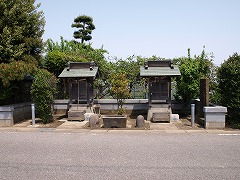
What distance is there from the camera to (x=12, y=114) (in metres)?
12.3

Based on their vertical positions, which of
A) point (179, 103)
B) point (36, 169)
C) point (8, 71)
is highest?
point (8, 71)

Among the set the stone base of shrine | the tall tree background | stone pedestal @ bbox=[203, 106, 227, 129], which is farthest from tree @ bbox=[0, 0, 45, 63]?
stone pedestal @ bbox=[203, 106, 227, 129]

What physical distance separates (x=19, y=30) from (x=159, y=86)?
835 centimetres

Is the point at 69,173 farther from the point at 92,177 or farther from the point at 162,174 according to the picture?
the point at 162,174

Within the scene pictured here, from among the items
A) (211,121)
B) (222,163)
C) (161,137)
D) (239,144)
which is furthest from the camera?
(211,121)

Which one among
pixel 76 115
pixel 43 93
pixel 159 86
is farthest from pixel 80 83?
pixel 159 86

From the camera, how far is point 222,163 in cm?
616

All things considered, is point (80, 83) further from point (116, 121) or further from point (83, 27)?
point (83, 27)

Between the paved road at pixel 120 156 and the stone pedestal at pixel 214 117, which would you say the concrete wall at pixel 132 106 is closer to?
the stone pedestal at pixel 214 117

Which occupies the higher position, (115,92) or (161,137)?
(115,92)

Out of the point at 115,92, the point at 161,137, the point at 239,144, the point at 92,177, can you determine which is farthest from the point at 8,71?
the point at 239,144

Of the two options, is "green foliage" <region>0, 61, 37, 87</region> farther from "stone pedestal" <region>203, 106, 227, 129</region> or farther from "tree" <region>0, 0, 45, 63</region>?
"stone pedestal" <region>203, 106, 227, 129</region>

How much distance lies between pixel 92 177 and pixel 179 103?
10.5 m

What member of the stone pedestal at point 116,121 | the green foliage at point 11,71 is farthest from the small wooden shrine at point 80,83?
the stone pedestal at point 116,121
